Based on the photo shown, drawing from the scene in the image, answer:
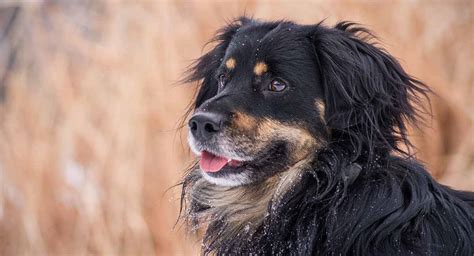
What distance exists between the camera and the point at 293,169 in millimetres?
3363

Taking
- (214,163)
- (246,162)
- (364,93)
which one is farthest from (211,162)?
(364,93)

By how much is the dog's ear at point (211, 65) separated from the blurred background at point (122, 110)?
7.42 ft

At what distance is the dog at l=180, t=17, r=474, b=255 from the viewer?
312 cm

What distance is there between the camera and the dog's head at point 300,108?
3.29m

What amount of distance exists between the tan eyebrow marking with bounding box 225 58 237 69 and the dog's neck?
56 centimetres

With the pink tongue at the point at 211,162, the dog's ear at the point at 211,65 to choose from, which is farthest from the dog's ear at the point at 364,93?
the dog's ear at the point at 211,65

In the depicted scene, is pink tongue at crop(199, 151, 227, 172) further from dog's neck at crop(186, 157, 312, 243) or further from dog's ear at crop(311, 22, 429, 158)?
dog's ear at crop(311, 22, 429, 158)

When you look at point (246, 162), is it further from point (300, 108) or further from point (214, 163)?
point (300, 108)

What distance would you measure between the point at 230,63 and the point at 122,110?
9.90 ft

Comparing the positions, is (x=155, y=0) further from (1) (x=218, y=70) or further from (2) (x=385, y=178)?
(2) (x=385, y=178)

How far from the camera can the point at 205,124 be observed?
3.28 m

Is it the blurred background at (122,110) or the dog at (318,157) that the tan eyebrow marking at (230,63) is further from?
the blurred background at (122,110)

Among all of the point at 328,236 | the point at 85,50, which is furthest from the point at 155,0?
the point at 328,236

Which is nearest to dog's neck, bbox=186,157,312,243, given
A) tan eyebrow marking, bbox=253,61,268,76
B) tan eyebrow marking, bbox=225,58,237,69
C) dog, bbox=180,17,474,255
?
dog, bbox=180,17,474,255
